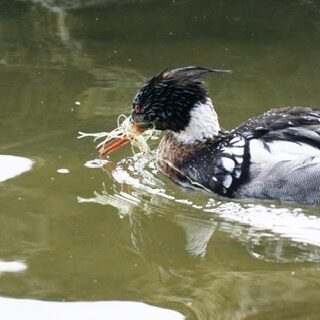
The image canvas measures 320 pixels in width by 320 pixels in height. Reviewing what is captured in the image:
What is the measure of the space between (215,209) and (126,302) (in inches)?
57.6

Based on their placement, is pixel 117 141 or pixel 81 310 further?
pixel 117 141

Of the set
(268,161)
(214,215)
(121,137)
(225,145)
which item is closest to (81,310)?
(214,215)

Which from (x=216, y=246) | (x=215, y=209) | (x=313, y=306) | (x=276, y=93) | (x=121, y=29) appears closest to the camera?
(x=313, y=306)

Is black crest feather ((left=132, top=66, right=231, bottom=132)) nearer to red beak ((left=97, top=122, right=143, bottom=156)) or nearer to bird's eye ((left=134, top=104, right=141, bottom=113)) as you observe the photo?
bird's eye ((left=134, top=104, right=141, bottom=113))

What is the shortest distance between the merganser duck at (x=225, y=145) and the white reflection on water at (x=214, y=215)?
0.36 feet

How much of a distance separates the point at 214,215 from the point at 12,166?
1.62 metres

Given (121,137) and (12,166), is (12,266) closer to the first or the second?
(12,166)

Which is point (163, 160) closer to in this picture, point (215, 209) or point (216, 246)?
point (215, 209)

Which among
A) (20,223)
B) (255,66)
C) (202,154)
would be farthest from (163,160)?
(255,66)

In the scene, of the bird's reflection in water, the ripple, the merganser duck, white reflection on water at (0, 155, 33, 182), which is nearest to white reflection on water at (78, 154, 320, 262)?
the bird's reflection in water

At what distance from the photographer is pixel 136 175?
6.79 meters

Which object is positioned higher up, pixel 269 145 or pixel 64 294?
pixel 269 145

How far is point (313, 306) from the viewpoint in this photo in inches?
189

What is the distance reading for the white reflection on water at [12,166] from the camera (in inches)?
262
